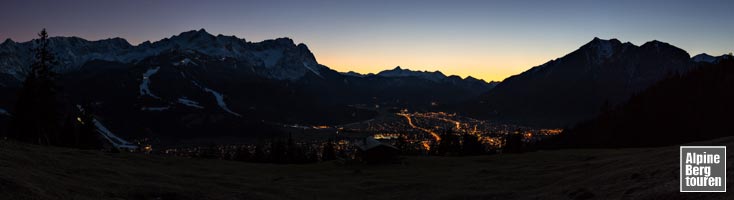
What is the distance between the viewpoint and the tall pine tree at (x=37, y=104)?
7894 cm

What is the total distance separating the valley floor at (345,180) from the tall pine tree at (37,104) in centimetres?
3119

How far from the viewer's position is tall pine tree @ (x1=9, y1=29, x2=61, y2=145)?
78.9 metres

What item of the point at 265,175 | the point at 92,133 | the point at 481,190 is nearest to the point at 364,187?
the point at 481,190

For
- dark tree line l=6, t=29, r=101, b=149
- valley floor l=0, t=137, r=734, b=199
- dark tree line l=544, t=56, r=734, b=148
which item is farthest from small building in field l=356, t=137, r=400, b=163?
dark tree line l=544, t=56, r=734, b=148

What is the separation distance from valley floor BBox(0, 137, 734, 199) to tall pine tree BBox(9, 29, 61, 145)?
31.2 m

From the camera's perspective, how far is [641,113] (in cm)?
14888

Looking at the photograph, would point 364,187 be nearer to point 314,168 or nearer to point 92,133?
point 314,168

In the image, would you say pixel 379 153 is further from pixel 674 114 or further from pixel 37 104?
pixel 674 114

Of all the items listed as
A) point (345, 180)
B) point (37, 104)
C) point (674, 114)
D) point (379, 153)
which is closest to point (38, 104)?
point (37, 104)

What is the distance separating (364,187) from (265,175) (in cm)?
1566

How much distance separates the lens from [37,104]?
79438 mm

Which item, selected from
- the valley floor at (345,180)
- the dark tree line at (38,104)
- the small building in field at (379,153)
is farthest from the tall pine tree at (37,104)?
the small building in field at (379,153)

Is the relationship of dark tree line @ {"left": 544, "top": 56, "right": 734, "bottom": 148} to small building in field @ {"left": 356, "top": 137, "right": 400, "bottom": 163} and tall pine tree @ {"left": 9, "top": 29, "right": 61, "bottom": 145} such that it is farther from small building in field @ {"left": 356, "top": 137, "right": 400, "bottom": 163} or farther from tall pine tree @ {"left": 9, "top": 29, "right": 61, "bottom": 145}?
tall pine tree @ {"left": 9, "top": 29, "right": 61, "bottom": 145}

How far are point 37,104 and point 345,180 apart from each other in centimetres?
6113
